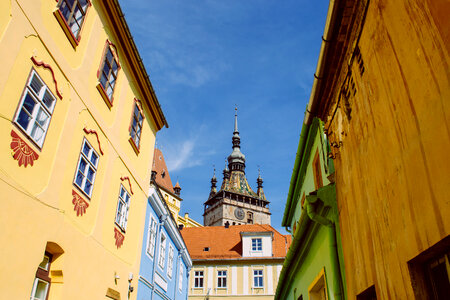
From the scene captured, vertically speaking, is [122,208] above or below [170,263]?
below

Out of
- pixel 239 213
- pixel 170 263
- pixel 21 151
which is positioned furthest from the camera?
pixel 239 213

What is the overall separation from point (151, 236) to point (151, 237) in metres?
0.04

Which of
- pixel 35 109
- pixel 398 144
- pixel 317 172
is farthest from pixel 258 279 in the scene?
pixel 398 144

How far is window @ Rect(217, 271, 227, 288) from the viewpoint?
1235 inches

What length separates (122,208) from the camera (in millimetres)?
10125

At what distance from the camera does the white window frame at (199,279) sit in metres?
31.6

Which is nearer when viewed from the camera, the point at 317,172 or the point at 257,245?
the point at 317,172

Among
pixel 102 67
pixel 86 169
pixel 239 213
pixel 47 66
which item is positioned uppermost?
pixel 239 213

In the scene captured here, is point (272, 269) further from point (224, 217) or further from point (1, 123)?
point (224, 217)

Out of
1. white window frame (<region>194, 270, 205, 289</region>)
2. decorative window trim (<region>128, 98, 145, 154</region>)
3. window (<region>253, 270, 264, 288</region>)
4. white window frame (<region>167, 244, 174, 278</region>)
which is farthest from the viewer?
white window frame (<region>194, 270, 205, 289</region>)

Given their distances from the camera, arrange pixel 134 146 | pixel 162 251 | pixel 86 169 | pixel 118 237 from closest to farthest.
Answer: pixel 86 169 → pixel 118 237 → pixel 134 146 → pixel 162 251

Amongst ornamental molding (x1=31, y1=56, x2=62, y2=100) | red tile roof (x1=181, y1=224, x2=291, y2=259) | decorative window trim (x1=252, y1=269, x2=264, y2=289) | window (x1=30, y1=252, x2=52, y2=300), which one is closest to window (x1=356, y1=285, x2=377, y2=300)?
window (x1=30, y1=252, x2=52, y2=300)

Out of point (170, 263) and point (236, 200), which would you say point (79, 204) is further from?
point (236, 200)

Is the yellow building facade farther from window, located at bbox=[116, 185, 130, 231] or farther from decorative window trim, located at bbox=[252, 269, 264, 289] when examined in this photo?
decorative window trim, located at bbox=[252, 269, 264, 289]
